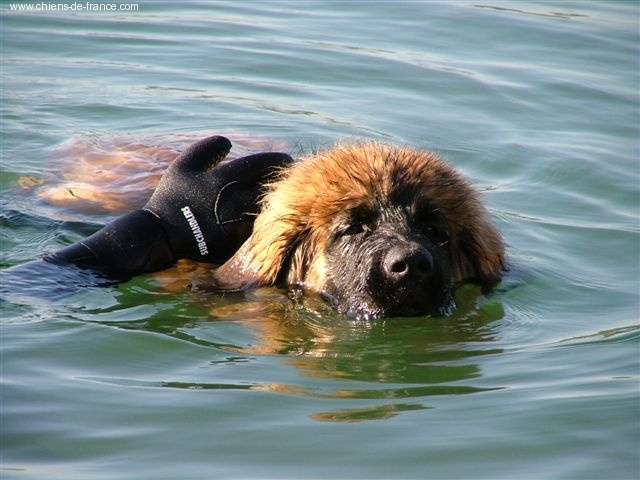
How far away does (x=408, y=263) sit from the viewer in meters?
5.77

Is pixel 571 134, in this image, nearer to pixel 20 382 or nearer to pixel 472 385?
pixel 472 385

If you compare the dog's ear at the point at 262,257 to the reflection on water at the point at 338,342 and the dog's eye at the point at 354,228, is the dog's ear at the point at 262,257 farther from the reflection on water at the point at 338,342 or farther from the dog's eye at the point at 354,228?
the dog's eye at the point at 354,228

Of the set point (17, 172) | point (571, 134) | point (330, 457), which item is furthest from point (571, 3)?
point (330, 457)

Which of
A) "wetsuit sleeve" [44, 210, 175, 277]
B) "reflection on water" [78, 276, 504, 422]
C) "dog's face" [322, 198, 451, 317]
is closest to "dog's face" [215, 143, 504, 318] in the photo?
"dog's face" [322, 198, 451, 317]

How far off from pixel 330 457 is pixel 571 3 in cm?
1083

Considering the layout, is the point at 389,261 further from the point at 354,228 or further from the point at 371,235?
the point at 354,228

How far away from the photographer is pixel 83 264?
21.0ft

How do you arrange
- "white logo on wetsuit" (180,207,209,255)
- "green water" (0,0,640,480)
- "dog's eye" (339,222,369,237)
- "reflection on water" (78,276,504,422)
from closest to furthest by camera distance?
"green water" (0,0,640,480), "reflection on water" (78,276,504,422), "dog's eye" (339,222,369,237), "white logo on wetsuit" (180,207,209,255)

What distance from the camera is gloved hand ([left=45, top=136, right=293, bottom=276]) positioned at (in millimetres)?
6402

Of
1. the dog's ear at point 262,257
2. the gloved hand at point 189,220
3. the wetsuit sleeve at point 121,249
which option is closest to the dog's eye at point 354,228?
the dog's ear at point 262,257

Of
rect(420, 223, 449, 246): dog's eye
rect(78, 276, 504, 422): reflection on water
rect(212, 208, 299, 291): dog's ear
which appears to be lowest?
rect(78, 276, 504, 422): reflection on water

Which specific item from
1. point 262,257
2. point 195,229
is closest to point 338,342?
point 262,257

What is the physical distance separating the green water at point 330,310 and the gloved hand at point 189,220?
7.5 inches

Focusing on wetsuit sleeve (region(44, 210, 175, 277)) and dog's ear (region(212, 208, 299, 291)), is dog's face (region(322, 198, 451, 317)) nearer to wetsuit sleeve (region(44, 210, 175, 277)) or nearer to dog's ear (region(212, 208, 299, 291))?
dog's ear (region(212, 208, 299, 291))
